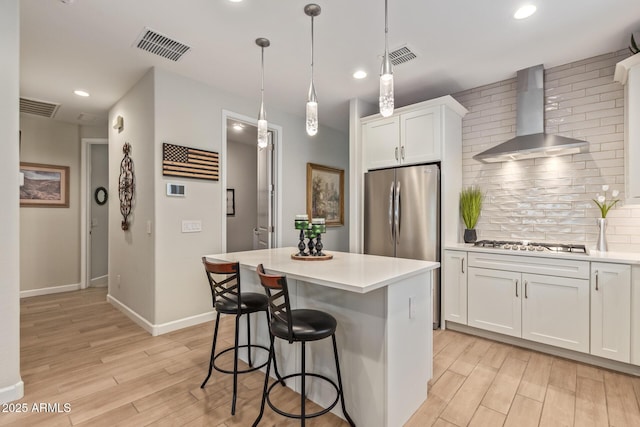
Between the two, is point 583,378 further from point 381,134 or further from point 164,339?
point 164,339

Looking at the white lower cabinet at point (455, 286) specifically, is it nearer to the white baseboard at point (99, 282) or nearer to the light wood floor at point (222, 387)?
the light wood floor at point (222, 387)

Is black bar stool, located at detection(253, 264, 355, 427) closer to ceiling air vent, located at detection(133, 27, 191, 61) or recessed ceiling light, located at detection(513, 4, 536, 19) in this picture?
A: ceiling air vent, located at detection(133, 27, 191, 61)

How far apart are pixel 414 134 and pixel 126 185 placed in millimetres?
3444

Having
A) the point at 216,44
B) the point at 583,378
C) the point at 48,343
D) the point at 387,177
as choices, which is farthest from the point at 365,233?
the point at 48,343

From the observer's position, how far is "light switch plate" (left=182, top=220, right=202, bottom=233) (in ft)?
10.8

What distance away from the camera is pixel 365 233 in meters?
3.77

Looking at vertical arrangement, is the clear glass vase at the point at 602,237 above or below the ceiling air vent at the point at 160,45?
below

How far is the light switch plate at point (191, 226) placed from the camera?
10.8 ft

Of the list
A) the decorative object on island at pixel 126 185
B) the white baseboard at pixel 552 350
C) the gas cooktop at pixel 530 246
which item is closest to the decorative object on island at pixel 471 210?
the gas cooktop at pixel 530 246

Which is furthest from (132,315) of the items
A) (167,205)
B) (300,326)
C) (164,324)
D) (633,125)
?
(633,125)

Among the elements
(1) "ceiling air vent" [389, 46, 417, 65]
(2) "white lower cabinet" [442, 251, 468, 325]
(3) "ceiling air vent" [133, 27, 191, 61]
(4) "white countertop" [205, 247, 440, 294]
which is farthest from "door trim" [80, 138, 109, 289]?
(2) "white lower cabinet" [442, 251, 468, 325]

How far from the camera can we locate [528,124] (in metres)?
3.11

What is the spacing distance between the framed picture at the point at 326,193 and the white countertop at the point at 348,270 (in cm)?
245

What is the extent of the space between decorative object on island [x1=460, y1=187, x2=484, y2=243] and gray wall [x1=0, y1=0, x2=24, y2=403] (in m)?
3.89
